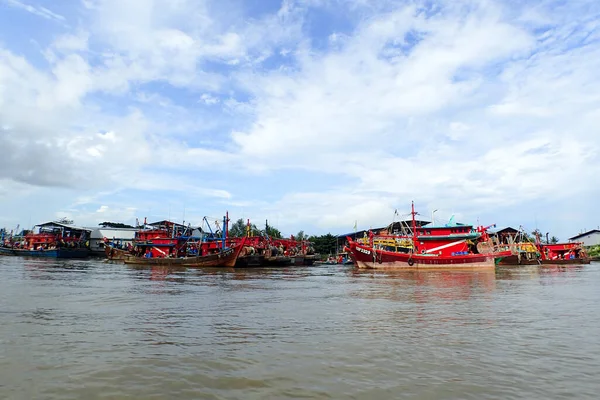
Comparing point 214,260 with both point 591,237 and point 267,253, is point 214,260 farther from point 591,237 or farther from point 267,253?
point 591,237

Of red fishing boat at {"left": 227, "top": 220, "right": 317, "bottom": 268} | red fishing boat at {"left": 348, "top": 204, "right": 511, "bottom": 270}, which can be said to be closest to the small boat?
red fishing boat at {"left": 348, "top": 204, "right": 511, "bottom": 270}

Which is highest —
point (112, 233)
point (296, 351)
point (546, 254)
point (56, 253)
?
point (112, 233)

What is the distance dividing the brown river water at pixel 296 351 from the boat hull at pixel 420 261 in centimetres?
2854

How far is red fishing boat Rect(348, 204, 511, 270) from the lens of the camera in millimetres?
41812

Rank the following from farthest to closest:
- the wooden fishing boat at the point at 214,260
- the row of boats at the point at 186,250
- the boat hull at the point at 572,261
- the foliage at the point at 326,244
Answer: the foliage at the point at 326,244
the boat hull at the point at 572,261
the row of boats at the point at 186,250
the wooden fishing boat at the point at 214,260

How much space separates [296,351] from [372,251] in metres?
36.8

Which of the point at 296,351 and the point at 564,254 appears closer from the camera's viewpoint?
the point at 296,351

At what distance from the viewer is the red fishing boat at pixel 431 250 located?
41.8 meters

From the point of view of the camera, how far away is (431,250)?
156ft

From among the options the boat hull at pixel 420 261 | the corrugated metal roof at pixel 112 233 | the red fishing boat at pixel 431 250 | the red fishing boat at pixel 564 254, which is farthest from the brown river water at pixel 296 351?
the corrugated metal roof at pixel 112 233

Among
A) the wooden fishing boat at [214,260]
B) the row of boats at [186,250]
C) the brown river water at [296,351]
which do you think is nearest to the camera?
the brown river water at [296,351]

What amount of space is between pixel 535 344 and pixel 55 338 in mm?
10042

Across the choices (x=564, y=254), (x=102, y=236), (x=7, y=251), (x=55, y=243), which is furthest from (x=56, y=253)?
(x=564, y=254)

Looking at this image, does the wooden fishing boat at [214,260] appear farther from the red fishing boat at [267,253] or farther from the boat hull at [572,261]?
the boat hull at [572,261]
